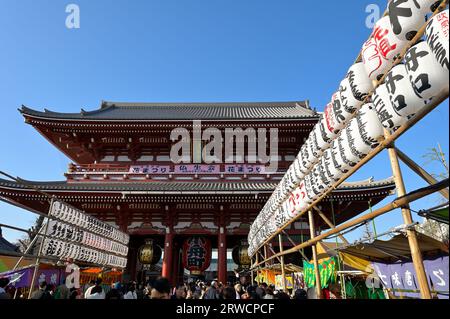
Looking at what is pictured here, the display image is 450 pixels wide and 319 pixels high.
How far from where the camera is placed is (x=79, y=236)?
7445mm

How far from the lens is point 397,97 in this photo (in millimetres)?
2629

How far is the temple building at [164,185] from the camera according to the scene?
11.0 metres

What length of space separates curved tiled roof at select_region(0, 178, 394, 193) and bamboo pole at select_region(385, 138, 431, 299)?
7680mm

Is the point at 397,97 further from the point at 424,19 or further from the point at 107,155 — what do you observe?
the point at 107,155

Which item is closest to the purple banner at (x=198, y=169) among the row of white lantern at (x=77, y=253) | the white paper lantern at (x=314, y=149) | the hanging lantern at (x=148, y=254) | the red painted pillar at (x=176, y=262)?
the hanging lantern at (x=148, y=254)

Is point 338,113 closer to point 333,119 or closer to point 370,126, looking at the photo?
point 333,119

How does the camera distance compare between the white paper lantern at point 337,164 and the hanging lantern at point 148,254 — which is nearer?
the white paper lantern at point 337,164

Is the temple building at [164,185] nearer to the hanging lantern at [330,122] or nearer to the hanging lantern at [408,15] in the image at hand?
the hanging lantern at [330,122]

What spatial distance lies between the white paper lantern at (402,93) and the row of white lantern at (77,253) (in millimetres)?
6984

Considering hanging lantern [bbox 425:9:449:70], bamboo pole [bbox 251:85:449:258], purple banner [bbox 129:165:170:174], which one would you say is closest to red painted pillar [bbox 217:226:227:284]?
purple banner [bbox 129:165:170:174]

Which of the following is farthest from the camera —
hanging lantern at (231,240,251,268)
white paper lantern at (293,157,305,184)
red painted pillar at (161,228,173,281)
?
hanging lantern at (231,240,251,268)

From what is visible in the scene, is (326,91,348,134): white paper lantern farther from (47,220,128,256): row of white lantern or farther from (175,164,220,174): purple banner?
(175,164,220,174): purple banner

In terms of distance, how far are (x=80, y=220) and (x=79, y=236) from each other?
46 cm

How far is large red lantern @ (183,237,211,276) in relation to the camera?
12.4 meters
